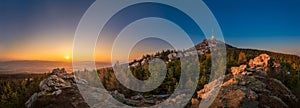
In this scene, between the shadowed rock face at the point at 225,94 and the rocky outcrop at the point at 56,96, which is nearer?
the shadowed rock face at the point at 225,94

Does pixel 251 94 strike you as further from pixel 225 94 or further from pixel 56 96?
pixel 56 96

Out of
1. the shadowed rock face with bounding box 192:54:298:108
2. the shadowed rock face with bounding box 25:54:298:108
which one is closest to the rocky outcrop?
the shadowed rock face with bounding box 25:54:298:108

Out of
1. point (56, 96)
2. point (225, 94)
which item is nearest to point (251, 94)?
point (225, 94)

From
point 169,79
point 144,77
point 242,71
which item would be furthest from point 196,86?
point 144,77

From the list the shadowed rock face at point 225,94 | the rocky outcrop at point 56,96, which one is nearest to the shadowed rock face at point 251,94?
the shadowed rock face at point 225,94

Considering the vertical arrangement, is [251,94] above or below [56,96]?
above

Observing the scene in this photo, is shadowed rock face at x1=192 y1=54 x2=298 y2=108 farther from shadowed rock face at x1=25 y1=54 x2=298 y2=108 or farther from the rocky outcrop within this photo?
the rocky outcrop

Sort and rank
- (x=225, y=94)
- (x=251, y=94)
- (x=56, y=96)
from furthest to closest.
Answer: (x=56, y=96) → (x=225, y=94) → (x=251, y=94)

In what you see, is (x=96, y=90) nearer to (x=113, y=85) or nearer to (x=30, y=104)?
(x=30, y=104)

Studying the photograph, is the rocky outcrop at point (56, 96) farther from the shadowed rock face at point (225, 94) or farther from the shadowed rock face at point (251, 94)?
the shadowed rock face at point (251, 94)

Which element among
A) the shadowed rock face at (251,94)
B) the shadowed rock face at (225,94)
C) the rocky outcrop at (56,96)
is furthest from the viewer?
the rocky outcrop at (56,96)

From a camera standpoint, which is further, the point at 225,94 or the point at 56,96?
the point at 56,96

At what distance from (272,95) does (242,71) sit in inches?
390

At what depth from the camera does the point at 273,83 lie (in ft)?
87.0
